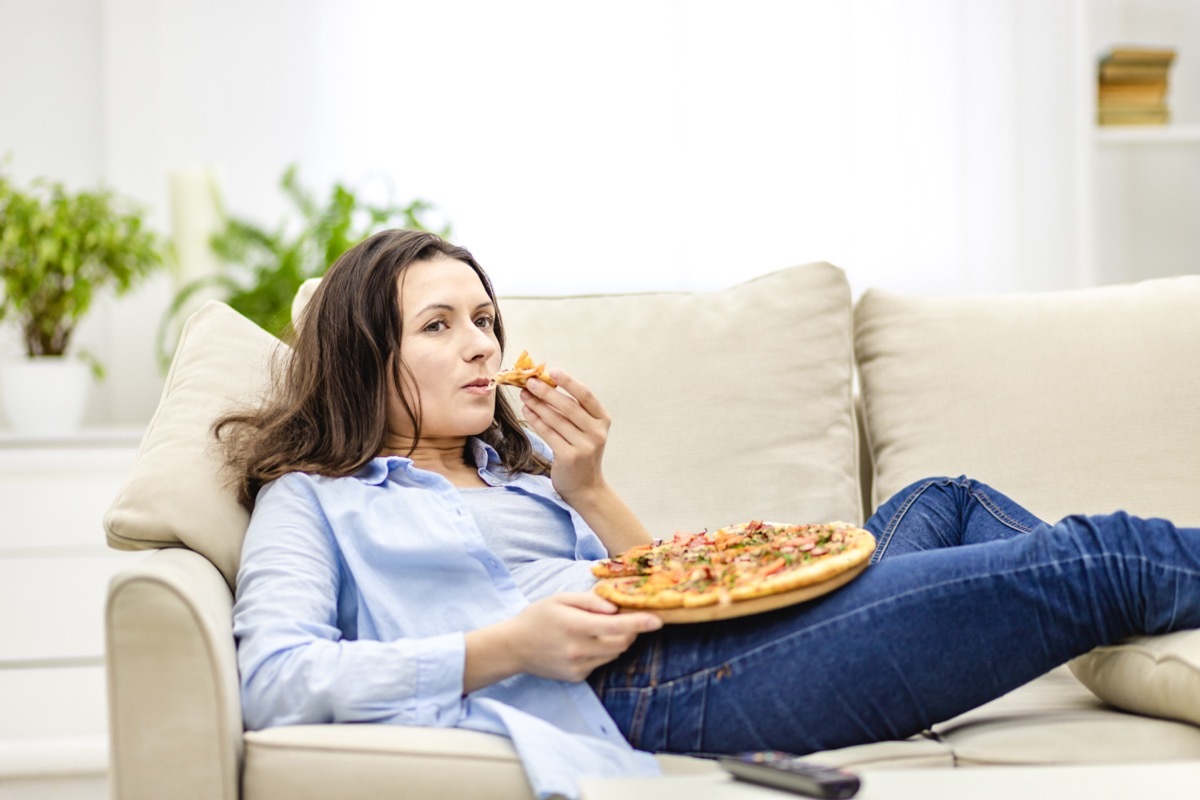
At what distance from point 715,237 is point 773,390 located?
1704 millimetres

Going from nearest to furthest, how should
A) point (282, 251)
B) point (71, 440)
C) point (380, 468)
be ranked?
point (380, 468) → point (71, 440) → point (282, 251)

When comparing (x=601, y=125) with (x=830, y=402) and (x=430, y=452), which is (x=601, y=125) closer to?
(x=830, y=402)

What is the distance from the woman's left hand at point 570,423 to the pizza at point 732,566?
0.21 m

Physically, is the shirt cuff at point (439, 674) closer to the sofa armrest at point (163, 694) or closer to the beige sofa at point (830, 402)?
the sofa armrest at point (163, 694)

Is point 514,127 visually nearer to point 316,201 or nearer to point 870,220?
point 316,201

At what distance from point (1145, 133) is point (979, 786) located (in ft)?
10.2

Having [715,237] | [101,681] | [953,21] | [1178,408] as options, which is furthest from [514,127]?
[1178,408]

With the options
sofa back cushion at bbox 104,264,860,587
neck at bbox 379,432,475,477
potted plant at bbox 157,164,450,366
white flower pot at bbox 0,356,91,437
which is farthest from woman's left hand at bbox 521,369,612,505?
white flower pot at bbox 0,356,91,437

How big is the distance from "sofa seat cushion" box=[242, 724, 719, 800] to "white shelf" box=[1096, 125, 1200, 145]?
2.95m

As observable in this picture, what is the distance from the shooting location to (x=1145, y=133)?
3.57 meters

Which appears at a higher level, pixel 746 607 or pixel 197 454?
pixel 197 454

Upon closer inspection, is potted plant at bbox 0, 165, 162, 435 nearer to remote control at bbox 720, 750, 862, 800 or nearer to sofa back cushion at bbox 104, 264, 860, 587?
sofa back cushion at bbox 104, 264, 860, 587

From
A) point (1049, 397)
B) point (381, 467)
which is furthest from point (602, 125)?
point (381, 467)

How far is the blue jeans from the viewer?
1.28 m
